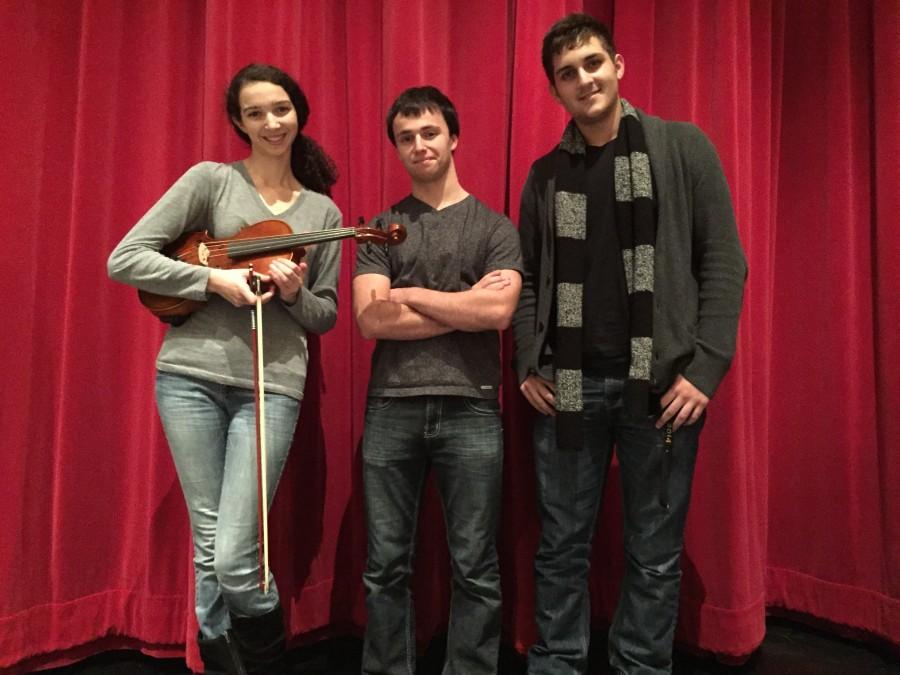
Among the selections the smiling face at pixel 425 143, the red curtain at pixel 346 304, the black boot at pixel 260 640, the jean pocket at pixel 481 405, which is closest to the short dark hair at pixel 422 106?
the smiling face at pixel 425 143

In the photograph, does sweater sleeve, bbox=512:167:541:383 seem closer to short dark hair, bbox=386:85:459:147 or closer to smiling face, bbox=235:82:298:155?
short dark hair, bbox=386:85:459:147

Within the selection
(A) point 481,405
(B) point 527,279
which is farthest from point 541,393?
(B) point 527,279

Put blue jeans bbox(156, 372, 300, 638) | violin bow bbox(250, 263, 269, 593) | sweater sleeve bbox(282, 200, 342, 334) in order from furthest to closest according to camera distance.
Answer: sweater sleeve bbox(282, 200, 342, 334) < blue jeans bbox(156, 372, 300, 638) < violin bow bbox(250, 263, 269, 593)

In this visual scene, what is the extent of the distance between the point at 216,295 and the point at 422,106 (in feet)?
2.33

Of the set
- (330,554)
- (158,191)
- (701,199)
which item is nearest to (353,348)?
(330,554)

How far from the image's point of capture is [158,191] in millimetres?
1972

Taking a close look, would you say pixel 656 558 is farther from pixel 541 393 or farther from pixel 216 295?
pixel 216 295

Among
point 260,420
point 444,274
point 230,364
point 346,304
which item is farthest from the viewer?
point 346,304

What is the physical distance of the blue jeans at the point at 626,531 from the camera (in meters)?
1.48

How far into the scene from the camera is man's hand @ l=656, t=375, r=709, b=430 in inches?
55.1

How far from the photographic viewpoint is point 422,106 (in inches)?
60.9

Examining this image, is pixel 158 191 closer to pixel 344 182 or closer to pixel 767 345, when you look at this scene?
pixel 344 182

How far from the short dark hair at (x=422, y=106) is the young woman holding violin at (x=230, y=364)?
271mm

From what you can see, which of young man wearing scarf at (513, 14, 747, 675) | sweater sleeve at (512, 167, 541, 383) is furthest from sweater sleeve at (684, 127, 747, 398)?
sweater sleeve at (512, 167, 541, 383)
